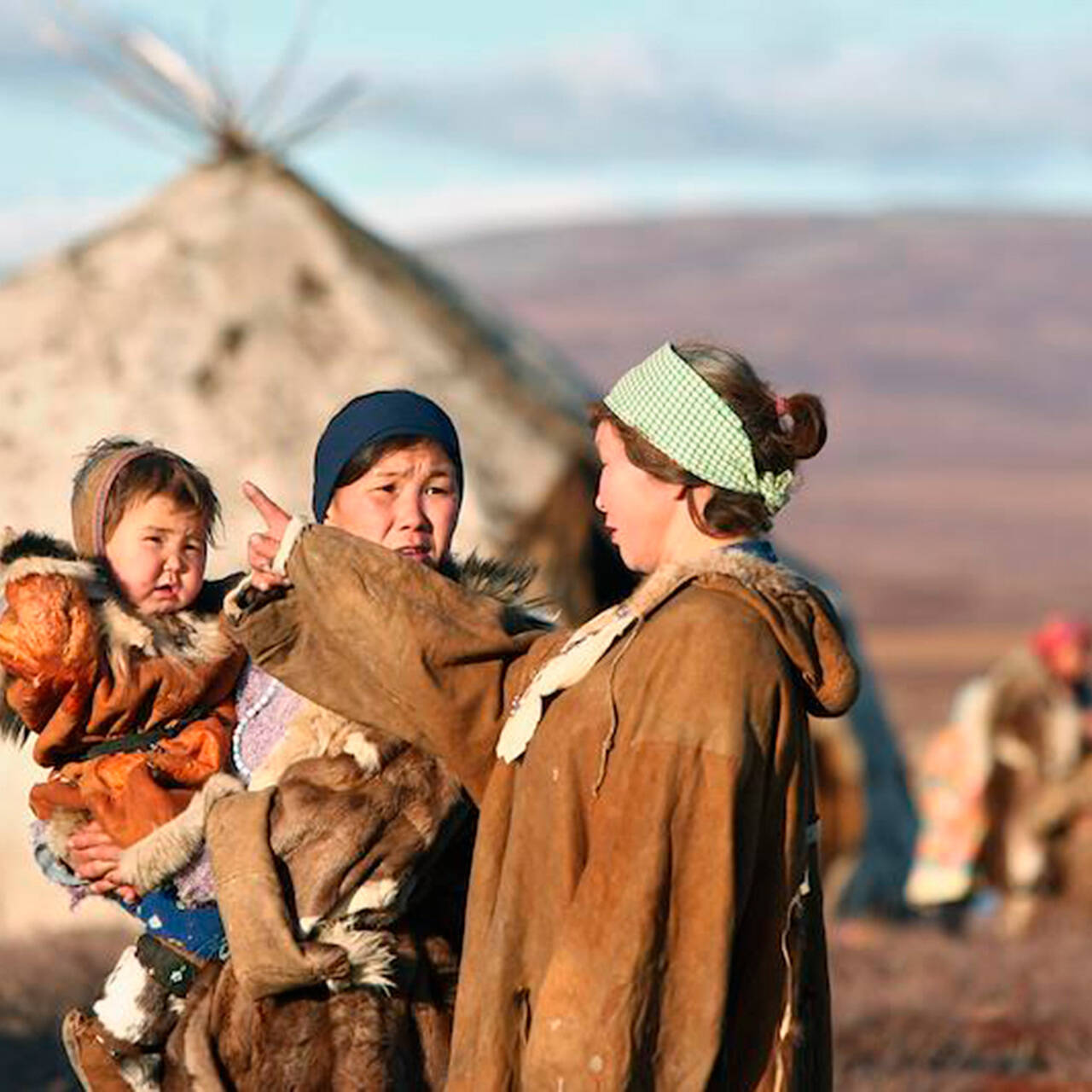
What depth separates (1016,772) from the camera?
50.1ft

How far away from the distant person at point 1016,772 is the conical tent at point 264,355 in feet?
12.2

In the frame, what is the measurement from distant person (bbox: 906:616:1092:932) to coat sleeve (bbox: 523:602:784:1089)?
11.1 meters

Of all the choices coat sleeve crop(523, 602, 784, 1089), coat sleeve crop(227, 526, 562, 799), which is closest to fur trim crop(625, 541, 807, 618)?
coat sleeve crop(523, 602, 784, 1089)

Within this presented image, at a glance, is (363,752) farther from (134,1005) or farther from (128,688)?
(134,1005)

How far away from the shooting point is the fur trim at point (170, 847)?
4273 millimetres

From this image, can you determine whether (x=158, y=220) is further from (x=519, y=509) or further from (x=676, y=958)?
(x=676, y=958)

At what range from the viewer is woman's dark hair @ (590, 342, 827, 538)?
4031mm

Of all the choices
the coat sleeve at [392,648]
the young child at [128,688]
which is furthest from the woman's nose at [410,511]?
the young child at [128,688]

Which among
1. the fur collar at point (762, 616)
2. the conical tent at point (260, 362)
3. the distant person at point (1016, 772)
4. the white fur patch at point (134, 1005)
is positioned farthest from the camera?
the distant person at point (1016, 772)

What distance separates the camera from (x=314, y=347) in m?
11.8

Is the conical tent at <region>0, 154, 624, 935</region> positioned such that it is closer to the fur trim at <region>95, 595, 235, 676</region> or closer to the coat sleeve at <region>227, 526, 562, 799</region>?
the fur trim at <region>95, 595, 235, 676</region>

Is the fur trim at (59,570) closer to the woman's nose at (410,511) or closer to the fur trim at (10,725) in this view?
the fur trim at (10,725)

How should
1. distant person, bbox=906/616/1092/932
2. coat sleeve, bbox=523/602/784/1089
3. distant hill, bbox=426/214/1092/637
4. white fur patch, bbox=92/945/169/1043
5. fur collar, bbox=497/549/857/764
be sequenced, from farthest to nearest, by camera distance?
distant hill, bbox=426/214/1092/637 → distant person, bbox=906/616/1092/932 → white fur patch, bbox=92/945/169/1043 → fur collar, bbox=497/549/857/764 → coat sleeve, bbox=523/602/784/1089

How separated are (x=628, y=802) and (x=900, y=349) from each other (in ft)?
369
